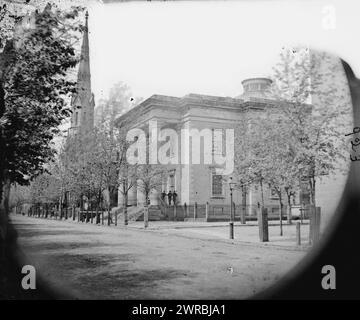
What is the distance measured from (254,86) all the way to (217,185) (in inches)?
85.0

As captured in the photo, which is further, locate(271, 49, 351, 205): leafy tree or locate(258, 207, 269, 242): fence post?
locate(258, 207, 269, 242): fence post

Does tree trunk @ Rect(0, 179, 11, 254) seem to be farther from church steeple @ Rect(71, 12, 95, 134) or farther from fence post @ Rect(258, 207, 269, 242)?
fence post @ Rect(258, 207, 269, 242)

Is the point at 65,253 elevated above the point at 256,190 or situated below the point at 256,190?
below

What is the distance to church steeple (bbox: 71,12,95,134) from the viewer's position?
493cm

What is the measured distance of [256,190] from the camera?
11.8m

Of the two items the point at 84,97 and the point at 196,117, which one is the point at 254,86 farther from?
the point at 84,97

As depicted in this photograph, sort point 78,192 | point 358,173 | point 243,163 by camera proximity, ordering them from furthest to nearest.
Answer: point 243,163, point 78,192, point 358,173

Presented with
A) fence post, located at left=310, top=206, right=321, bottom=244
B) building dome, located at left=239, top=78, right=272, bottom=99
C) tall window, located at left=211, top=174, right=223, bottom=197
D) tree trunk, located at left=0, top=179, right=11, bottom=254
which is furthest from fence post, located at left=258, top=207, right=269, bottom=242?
tree trunk, located at left=0, top=179, right=11, bottom=254

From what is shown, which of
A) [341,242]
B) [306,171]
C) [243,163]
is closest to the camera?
[341,242]

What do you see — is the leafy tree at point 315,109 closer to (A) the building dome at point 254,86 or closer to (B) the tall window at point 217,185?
(A) the building dome at point 254,86

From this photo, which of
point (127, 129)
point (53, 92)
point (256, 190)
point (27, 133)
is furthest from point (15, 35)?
point (256, 190)

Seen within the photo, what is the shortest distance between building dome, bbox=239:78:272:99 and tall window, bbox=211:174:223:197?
53.8 inches
